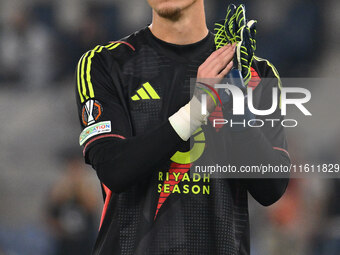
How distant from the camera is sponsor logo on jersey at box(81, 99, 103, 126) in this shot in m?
2.07

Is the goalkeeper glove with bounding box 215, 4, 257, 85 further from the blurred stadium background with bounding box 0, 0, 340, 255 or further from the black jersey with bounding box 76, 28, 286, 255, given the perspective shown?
the blurred stadium background with bounding box 0, 0, 340, 255

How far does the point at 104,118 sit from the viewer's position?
6.71 ft

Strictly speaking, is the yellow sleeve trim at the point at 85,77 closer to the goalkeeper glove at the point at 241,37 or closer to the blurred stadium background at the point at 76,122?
the goalkeeper glove at the point at 241,37

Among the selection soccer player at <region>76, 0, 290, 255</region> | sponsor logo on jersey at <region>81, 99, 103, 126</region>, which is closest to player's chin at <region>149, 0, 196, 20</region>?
soccer player at <region>76, 0, 290, 255</region>

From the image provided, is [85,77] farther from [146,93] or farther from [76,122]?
[76,122]

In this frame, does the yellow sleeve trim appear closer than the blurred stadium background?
Yes

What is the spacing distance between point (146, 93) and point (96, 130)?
0.66 feet

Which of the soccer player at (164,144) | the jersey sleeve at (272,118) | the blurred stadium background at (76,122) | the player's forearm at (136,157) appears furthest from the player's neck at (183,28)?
the blurred stadium background at (76,122)

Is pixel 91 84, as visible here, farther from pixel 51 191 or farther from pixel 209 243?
pixel 51 191

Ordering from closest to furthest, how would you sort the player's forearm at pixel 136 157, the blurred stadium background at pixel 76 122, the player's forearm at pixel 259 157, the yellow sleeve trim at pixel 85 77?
the player's forearm at pixel 136 157 → the player's forearm at pixel 259 157 → the yellow sleeve trim at pixel 85 77 → the blurred stadium background at pixel 76 122

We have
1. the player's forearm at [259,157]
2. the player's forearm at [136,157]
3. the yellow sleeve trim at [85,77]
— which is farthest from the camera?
the yellow sleeve trim at [85,77]

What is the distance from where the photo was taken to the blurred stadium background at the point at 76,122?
18.8 ft

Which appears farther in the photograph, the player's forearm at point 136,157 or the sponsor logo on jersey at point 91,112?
the sponsor logo on jersey at point 91,112

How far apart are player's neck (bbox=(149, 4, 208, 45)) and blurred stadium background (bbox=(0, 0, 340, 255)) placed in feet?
12.1
